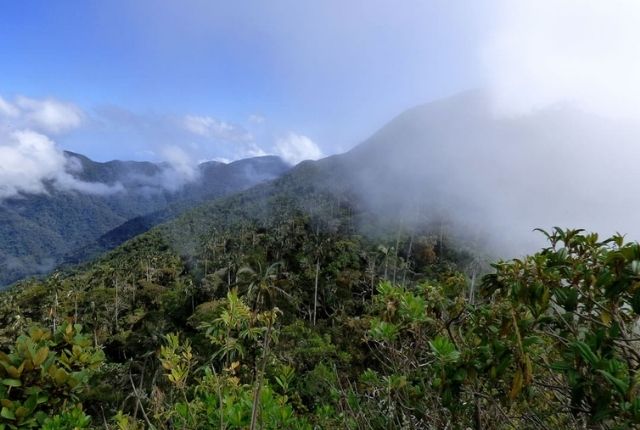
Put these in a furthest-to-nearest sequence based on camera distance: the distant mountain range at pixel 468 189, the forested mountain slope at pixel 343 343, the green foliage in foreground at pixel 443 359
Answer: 1. the distant mountain range at pixel 468 189
2. the forested mountain slope at pixel 343 343
3. the green foliage in foreground at pixel 443 359

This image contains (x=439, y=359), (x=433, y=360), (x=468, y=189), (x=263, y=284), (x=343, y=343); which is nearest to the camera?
(x=263, y=284)

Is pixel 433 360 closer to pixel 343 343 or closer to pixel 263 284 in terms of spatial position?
pixel 263 284

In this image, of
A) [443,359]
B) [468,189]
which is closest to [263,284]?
[443,359]

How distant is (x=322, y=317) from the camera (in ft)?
156

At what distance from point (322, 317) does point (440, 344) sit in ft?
153

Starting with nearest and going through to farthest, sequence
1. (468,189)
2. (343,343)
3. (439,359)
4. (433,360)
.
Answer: (439,359), (433,360), (343,343), (468,189)

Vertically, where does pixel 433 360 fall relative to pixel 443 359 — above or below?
below

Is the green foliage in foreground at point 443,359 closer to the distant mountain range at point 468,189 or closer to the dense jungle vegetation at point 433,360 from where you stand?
the dense jungle vegetation at point 433,360

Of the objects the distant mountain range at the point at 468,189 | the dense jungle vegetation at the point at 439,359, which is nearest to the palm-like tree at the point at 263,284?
the dense jungle vegetation at the point at 439,359

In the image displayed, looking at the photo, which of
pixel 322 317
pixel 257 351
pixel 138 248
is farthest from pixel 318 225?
pixel 257 351

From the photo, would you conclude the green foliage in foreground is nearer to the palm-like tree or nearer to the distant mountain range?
the palm-like tree

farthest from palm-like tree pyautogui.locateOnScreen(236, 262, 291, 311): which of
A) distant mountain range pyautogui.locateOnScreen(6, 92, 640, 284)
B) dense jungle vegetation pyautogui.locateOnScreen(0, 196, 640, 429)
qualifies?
distant mountain range pyautogui.locateOnScreen(6, 92, 640, 284)

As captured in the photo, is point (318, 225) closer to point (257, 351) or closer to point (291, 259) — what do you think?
point (291, 259)

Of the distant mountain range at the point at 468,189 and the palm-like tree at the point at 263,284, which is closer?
the palm-like tree at the point at 263,284
